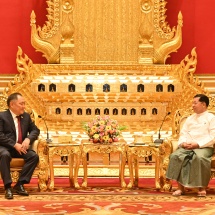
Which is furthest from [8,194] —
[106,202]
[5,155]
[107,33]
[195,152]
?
[107,33]

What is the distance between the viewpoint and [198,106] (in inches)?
227

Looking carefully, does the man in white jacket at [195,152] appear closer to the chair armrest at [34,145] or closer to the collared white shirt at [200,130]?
the collared white shirt at [200,130]

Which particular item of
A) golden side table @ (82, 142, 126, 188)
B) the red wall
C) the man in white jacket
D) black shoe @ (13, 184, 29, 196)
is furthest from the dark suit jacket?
the red wall

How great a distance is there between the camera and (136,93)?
7.79m

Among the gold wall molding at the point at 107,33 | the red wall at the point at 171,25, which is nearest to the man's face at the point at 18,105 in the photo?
the gold wall molding at the point at 107,33

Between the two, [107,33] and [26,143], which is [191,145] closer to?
[26,143]

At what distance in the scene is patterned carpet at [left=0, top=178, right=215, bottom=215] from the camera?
4.55 metres

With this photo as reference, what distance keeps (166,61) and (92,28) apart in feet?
3.90

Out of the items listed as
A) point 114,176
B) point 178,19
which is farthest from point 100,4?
point 114,176

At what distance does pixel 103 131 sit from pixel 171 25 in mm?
3028

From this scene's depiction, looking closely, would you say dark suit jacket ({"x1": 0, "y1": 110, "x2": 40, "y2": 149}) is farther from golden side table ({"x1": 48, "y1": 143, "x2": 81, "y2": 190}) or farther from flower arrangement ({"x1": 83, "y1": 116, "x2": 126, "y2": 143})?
flower arrangement ({"x1": 83, "y1": 116, "x2": 126, "y2": 143})

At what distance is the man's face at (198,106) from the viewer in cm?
575

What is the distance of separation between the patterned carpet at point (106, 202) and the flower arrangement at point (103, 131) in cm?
48

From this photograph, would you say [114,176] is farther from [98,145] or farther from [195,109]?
[195,109]
